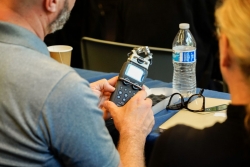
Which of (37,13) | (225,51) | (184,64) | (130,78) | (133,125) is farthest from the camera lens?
(184,64)

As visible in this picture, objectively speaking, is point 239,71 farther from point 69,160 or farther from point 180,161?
point 69,160

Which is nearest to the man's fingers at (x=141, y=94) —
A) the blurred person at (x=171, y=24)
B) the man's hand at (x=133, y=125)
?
the man's hand at (x=133, y=125)

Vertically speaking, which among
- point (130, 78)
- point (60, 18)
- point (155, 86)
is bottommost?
point (155, 86)

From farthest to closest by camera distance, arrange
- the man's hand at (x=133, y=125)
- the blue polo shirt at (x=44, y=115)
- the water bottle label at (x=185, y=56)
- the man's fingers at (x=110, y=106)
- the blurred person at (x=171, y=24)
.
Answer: the blurred person at (x=171, y=24), the water bottle label at (x=185, y=56), the man's fingers at (x=110, y=106), the man's hand at (x=133, y=125), the blue polo shirt at (x=44, y=115)

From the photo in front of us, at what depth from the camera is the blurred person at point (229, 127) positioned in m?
0.75

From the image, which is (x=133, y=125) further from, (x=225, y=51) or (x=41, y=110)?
(x=225, y=51)

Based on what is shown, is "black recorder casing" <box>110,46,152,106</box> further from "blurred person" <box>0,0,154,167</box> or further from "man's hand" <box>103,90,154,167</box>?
"blurred person" <box>0,0,154,167</box>

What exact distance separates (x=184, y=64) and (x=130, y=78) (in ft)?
1.57

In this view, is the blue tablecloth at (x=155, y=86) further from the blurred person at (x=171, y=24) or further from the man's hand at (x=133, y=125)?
the blurred person at (x=171, y=24)

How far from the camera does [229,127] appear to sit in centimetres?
81

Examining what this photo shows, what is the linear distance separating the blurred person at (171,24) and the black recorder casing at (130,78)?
837 millimetres

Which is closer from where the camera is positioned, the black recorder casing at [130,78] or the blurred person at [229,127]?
the blurred person at [229,127]

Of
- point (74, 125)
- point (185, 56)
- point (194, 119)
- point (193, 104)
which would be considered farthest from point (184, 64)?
point (74, 125)

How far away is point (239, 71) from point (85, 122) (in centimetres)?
37
